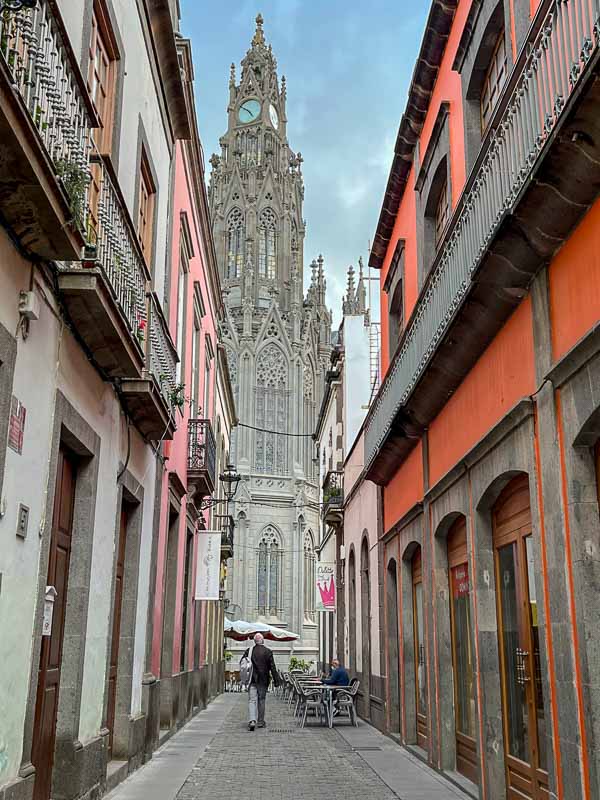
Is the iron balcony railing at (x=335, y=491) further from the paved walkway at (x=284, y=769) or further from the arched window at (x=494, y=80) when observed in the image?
the arched window at (x=494, y=80)

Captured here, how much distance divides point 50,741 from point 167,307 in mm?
6565

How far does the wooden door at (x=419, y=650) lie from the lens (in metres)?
12.6

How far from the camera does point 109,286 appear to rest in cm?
703

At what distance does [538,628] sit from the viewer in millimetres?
7199

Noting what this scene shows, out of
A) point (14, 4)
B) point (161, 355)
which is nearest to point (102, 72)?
point (161, 355)

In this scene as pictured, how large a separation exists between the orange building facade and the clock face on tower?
57827 millimetres

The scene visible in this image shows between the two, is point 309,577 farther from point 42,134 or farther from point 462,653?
point 42,134

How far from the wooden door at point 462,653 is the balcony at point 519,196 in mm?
1750

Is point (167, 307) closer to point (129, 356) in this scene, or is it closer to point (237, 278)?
point (129, 356)

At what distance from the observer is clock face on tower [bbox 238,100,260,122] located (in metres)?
68.9

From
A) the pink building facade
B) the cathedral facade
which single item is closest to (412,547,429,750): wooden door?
the pink building facade

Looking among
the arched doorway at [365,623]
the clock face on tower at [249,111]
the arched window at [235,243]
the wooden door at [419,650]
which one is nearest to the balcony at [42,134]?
the wooden door at [419,650]

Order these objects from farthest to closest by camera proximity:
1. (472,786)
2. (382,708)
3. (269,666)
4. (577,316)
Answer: (269,666) < (382,708) < (472,786) < (577,316)

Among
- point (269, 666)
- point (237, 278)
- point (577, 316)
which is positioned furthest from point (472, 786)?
point (237, 278)
